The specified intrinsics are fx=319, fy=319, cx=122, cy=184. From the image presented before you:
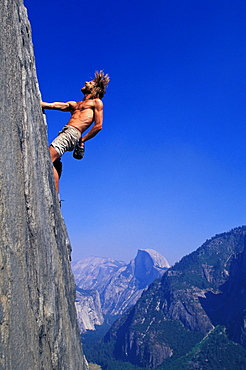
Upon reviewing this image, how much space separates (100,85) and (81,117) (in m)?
0.71

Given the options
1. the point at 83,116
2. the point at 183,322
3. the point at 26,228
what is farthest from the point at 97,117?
the point at 183,322

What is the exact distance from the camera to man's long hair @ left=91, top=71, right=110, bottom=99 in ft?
18.3

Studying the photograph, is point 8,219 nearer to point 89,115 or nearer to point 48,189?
point 48,189

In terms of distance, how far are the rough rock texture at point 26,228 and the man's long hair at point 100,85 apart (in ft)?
4.77

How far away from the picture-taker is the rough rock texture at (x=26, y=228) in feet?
8.28

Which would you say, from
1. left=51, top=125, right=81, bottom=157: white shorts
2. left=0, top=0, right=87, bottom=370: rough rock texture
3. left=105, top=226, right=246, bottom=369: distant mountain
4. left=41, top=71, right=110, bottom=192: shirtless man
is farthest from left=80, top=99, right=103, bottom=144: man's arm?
left=105, top=226, right=246, bottom=369: distant mountain

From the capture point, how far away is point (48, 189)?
4098mm

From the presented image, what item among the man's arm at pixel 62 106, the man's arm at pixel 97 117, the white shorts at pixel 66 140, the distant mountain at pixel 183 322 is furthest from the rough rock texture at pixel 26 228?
the distant mountain at pixel 183 322

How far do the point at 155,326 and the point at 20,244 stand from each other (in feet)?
646

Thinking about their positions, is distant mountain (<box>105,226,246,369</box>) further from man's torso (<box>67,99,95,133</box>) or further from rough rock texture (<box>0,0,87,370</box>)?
rough rock texture (<box>0,0,87,370</box>)

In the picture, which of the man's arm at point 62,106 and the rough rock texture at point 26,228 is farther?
the man's arm at point 62,106

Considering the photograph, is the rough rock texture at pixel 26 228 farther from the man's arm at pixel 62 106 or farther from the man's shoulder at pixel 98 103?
the man's shoulder at pixel 98 103

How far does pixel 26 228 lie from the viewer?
10.1 feet

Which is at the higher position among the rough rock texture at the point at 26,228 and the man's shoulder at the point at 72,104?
A: the man's shoulder at the point at 72,104
